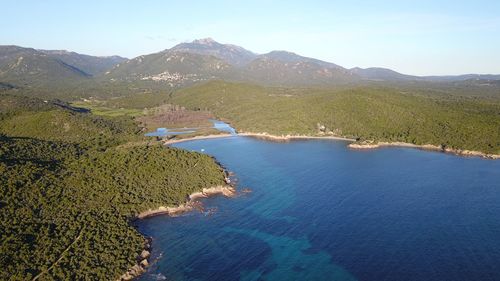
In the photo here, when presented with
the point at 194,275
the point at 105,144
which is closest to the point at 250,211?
the point at 194,275

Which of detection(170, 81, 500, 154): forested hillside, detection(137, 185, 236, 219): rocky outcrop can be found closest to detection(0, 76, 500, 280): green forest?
detection(170, 81, 500, 154): forested hillside

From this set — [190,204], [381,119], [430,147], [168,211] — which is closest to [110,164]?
[168,211]

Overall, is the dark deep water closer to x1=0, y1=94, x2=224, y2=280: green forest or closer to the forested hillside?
x1=0, y1=94, x2=224, y2=280: green forest

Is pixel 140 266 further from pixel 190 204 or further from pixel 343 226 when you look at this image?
pixel 343 226

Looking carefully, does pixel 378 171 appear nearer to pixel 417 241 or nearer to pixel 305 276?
pixel 417 241

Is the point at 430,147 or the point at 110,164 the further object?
the point at 430,147

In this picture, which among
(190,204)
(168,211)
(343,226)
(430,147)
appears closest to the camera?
(343,226)

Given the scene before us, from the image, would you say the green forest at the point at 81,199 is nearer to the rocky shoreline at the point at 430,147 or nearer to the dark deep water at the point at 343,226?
the dark deep water at the point at 343,226

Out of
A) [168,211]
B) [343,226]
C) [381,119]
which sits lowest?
[343,226]
